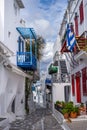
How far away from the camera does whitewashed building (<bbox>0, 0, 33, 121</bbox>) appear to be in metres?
20.7

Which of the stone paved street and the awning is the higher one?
the awning

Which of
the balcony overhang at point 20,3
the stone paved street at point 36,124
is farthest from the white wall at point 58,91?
the stone paved street at point 36,124

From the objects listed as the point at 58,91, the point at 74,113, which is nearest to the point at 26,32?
the point at 58,91

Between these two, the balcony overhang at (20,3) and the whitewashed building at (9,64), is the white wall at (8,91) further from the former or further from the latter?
the balcony overhang at (20,3)

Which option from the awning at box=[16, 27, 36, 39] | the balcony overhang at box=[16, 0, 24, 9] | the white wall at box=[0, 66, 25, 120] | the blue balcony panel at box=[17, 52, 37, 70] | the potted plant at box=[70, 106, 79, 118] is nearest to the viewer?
the potted plant at box=[70, 106, 79, 118]

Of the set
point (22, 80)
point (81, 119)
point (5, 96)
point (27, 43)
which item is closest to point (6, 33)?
point (5, 96)

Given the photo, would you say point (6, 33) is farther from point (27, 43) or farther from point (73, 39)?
point (27, 43)

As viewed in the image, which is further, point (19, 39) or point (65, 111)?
point (19, 39)

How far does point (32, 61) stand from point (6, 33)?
4.91 meters

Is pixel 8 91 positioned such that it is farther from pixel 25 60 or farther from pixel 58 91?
pixel 58 91

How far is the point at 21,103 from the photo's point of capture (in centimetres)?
2903

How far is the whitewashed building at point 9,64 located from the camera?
2072 centimetres

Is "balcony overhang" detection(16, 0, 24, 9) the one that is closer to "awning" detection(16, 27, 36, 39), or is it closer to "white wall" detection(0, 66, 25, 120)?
"awning" detection(16, 27, 36, 39)

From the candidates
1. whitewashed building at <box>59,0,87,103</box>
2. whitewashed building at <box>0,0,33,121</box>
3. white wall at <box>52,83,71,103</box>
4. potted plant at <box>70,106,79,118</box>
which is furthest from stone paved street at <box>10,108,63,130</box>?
white wall at <box>52,83,71,103</box>
